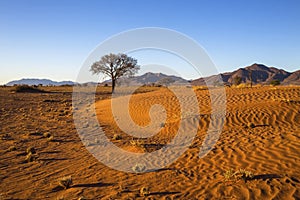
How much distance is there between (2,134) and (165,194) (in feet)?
31.6

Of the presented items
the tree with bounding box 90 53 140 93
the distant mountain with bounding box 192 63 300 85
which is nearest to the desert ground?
the tree with bounding box 90 53 140 93

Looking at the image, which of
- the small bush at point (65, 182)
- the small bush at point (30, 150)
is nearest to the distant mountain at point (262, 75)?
the small bush at point (30, 150)

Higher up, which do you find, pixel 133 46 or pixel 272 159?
pixel 133 46

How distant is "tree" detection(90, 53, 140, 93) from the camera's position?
41344mm

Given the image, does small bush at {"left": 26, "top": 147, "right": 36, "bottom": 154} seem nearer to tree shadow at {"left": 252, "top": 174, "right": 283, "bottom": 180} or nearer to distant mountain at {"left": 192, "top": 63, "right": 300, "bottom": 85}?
tree shadow at {"left": 252, "top": 174, "right": 283, "bottom": 180}

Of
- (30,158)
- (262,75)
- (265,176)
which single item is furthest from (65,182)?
(262,75)

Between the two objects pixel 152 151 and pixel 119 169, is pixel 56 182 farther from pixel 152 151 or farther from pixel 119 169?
pixel 152 151

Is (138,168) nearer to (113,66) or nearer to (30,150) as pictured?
(30,150)

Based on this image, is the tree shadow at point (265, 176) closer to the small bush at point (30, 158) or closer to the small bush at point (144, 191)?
the small bush at point (144, 191)

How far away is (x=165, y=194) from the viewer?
223 inches

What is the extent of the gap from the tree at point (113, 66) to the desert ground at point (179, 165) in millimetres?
28693

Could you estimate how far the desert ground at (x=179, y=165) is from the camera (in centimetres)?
573

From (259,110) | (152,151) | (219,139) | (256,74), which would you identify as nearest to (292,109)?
(259,110)

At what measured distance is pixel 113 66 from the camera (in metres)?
41.7
